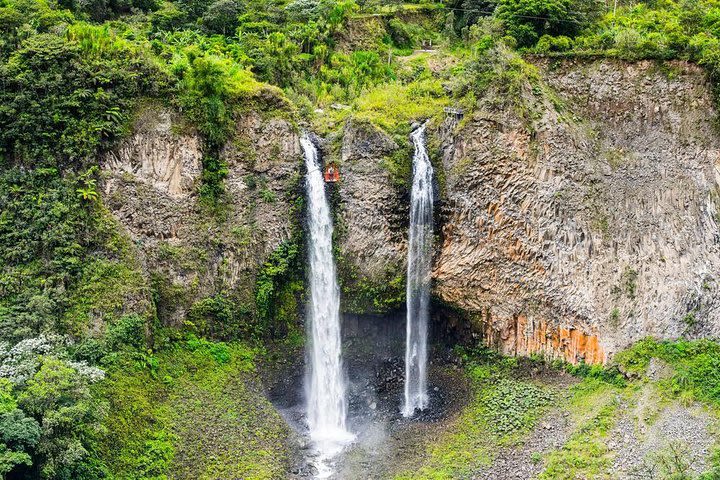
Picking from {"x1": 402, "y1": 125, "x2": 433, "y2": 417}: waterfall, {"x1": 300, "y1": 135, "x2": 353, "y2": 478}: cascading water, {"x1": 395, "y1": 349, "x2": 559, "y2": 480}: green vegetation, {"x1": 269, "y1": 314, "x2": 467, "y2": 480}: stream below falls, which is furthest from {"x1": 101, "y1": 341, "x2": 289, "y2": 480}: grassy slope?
{"x1": 402, "y1": 125, "x2": 433, "y2": 417}: waterfall

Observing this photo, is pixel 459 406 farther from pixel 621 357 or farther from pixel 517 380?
pixel 621 357

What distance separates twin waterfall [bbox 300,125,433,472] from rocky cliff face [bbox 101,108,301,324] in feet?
3.04

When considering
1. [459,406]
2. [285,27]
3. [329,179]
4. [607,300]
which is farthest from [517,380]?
[285,27]

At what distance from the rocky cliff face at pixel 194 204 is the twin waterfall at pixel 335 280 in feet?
3.04

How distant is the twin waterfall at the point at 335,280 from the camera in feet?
83.0

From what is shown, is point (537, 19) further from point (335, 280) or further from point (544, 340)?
point (335, 280)

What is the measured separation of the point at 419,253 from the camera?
25609 millimetres

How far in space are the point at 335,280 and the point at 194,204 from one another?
5.82 metres

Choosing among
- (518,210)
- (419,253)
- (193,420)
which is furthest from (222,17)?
(193,420)

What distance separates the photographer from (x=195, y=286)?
23.9 m

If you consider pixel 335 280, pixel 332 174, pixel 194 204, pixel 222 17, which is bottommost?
pixel 335 280

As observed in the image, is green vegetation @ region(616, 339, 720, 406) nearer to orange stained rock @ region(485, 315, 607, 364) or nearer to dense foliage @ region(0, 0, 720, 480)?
dense foliage @ region(0, 0, 720, 480)

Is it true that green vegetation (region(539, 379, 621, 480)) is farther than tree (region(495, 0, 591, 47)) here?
No

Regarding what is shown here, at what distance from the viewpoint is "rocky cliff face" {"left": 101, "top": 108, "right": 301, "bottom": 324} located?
910 inches
